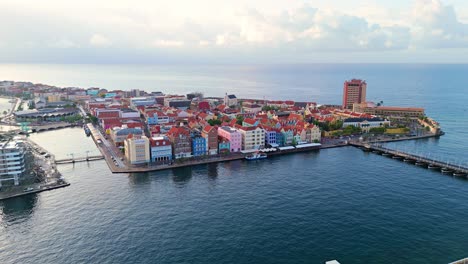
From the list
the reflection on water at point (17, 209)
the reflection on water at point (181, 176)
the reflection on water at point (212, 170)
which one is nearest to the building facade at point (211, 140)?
the reflection on water at point (212, 170)

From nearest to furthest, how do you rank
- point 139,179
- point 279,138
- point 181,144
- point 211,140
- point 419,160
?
point 139,179
point 419,160
point 181,144
point 211,140
point 279,138

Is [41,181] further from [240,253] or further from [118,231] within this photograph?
[240,253]

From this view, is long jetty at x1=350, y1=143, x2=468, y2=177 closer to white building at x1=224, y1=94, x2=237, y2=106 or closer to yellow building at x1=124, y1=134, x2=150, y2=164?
yellow building at x1=124, y1=134, x2=150, y2=164

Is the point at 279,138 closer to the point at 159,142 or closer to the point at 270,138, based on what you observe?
the point at 270,138

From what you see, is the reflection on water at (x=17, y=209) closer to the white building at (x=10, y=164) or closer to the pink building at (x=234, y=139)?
the white building at (x=10, y=164)

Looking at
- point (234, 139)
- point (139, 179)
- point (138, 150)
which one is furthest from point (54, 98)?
point (139, 179)

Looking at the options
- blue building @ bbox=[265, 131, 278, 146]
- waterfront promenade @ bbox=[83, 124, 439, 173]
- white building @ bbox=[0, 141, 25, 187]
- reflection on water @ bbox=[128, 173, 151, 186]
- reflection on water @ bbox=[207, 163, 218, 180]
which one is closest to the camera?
white building @ bbox=[0, 141, 25, 187]

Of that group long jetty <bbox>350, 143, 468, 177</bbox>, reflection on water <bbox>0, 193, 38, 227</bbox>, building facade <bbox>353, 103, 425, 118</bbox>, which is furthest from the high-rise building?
reflection on water <bbox>0, 193, 38, 227</bbox>
